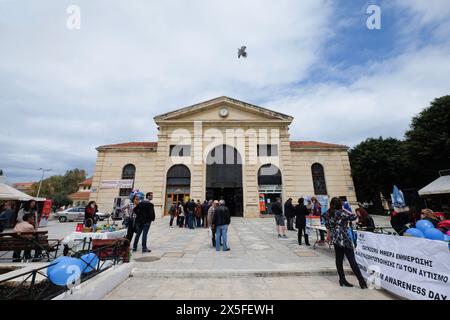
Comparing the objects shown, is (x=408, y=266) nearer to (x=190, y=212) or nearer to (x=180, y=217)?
(x=190, y=212)

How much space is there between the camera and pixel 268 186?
21391mm

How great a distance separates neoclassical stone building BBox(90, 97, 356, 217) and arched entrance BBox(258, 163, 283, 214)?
0.33ft

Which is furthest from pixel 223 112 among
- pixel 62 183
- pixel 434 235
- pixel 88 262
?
pixel 62 183

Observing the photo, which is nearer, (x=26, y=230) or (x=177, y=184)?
(x=26, y=230)

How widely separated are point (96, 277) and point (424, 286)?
19.3 ft

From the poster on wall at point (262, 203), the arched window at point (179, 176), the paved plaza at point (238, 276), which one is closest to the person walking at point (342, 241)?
the paved plaza at point (238, 276)

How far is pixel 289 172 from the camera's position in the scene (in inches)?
849

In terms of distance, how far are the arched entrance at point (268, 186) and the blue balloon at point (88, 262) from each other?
17872 millimetres

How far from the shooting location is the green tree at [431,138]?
16.4m

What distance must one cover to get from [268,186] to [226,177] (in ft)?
14.6

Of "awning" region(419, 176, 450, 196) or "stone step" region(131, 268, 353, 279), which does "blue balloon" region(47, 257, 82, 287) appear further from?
"awning" region(419, 176, 450, 196)

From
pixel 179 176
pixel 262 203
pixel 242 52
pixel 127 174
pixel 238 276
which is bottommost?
pixel 238 276

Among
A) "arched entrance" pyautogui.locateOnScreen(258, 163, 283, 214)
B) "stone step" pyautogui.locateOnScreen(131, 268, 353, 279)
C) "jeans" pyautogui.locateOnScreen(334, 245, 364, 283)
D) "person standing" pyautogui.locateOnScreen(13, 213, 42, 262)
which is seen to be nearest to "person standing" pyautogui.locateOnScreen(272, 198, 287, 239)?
"stone step" pyautogui.locateOnScreen(131, 268, 353, 279)
